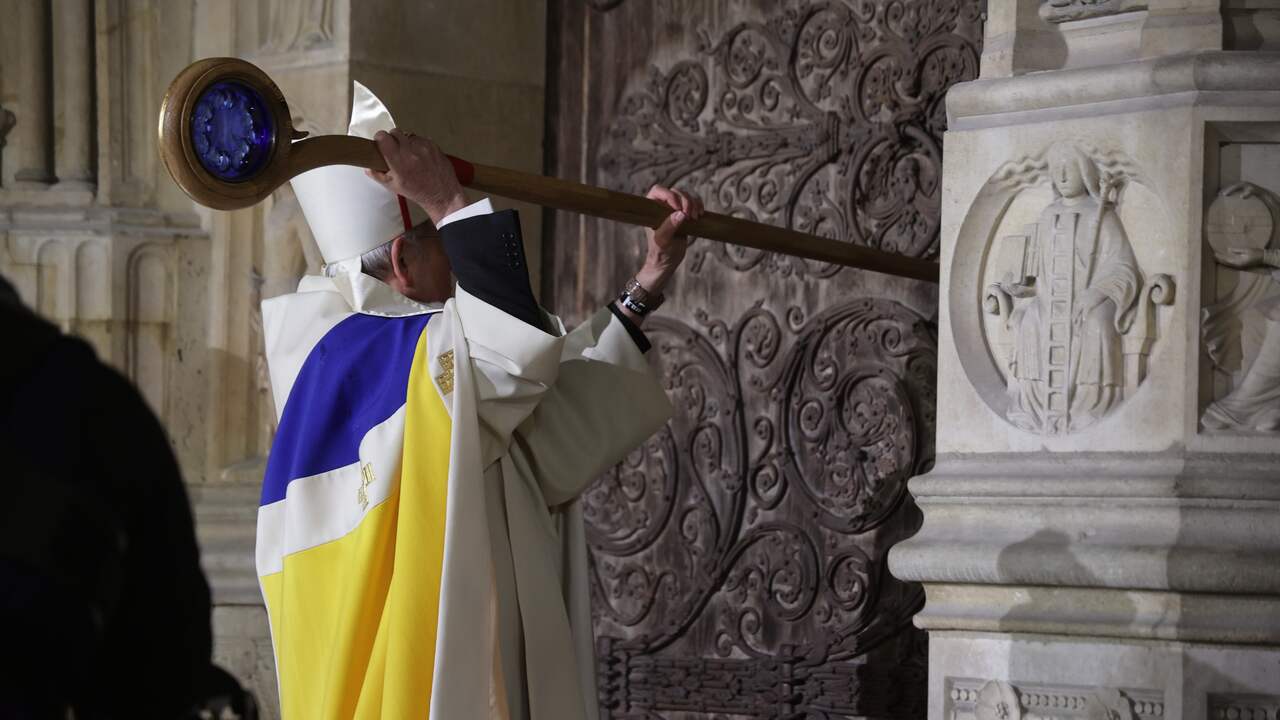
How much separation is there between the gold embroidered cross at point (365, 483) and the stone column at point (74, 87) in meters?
2.03

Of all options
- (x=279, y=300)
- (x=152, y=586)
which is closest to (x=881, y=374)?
(x=279, y=300)

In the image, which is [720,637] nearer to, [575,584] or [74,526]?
[575,584]

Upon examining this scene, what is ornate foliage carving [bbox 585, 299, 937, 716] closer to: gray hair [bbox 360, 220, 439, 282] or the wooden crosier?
gray hair [bbox 360, 220, 439, 282]

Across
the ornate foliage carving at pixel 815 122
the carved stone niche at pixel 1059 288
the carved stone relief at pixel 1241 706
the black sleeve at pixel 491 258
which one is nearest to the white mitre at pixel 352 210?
the black sleeve at pixel 491 258

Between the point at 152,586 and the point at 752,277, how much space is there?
10.7 ft

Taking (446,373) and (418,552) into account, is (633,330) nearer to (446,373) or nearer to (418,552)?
(446,373)

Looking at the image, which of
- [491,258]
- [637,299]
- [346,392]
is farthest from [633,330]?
[346,392]

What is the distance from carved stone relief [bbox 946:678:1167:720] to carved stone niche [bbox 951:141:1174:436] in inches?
19.0

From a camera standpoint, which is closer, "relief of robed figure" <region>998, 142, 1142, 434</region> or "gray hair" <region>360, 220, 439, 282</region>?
"relief of robed figure" <region>998, 142, 1142, 434</region>

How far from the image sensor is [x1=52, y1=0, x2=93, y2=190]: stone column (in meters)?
5.25

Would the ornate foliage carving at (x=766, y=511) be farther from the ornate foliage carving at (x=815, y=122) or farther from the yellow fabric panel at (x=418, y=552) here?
the yellow fabric panel at (x=418, y=552)

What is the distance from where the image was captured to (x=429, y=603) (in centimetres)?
349

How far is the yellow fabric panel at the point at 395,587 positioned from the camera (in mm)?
3449

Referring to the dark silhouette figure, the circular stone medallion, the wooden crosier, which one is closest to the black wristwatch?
the wooden crosier
